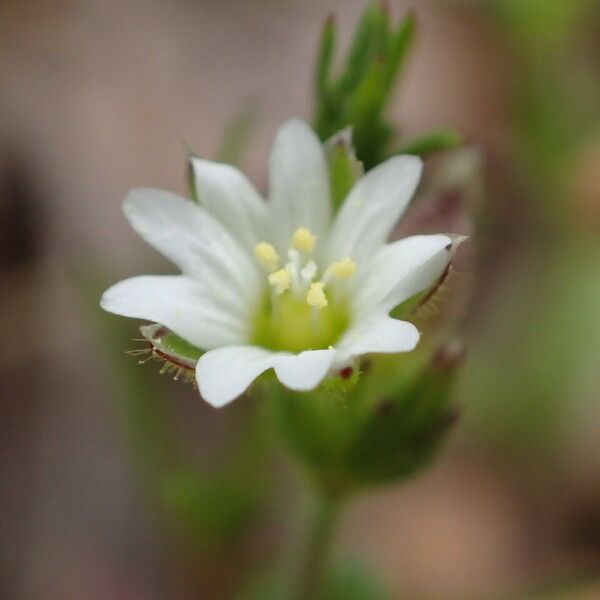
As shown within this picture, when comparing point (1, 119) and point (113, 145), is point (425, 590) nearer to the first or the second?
point (113, 145)

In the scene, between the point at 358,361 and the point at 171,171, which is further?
the point at 171,171

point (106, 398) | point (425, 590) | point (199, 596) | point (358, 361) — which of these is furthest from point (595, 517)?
point (358, 361)

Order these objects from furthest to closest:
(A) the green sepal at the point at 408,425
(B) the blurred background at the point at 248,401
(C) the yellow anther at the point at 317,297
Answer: (B) the blurred background at the point at 248,401 → (A) the green sepal at the point at 408,425 → (C) the yellow anther at the point at 317,297

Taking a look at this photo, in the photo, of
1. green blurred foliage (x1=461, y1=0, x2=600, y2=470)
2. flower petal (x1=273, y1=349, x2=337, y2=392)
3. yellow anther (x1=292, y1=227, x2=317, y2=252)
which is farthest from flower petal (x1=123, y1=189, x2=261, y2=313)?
green blurred foliage (x1=461, y1=0, x2=600, y2=470)

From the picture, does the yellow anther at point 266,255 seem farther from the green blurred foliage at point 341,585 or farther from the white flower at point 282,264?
the green blurred foliage at point 341,585

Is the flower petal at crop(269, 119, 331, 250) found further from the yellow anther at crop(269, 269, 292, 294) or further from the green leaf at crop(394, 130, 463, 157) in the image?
the green leaf at crop(394, 130, 463, 157)

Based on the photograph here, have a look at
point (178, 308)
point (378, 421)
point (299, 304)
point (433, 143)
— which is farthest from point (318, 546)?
point (433, 143)

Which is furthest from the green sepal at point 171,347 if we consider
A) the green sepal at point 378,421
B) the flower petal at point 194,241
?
the green sepal at point 378,421
